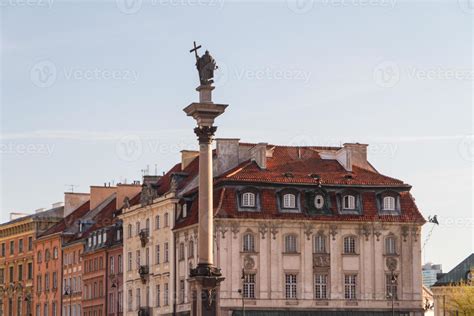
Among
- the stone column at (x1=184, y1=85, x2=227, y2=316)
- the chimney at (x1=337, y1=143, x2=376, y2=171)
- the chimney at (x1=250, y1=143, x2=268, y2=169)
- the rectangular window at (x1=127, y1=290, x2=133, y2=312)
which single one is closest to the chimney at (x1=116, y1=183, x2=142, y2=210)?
the rectangular window at (x1=127, y1=290, x2=133, y2=312)

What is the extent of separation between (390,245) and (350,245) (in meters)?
3.00

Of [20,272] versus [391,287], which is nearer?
[391,287]

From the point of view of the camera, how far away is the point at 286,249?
104000 mm

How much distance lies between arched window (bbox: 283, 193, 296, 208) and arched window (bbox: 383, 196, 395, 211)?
22.2 ft

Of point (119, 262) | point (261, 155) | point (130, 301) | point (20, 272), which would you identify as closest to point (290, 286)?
point (261, 155)

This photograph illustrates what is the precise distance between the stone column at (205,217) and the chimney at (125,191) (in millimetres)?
64295

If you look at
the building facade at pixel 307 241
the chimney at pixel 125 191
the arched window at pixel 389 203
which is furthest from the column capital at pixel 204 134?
the chimney at pixel 125 191

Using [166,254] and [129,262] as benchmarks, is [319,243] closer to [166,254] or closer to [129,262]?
[166,254]

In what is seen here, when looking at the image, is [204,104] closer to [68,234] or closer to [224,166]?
[224,166]

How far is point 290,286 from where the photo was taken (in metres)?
104

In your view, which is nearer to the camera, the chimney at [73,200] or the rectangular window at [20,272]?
the chimney at [73,200]

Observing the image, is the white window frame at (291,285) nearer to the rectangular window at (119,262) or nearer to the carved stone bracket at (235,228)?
the carved stone bracket at (235,228)

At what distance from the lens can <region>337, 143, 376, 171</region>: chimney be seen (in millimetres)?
109250

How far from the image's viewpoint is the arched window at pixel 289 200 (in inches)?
4109
